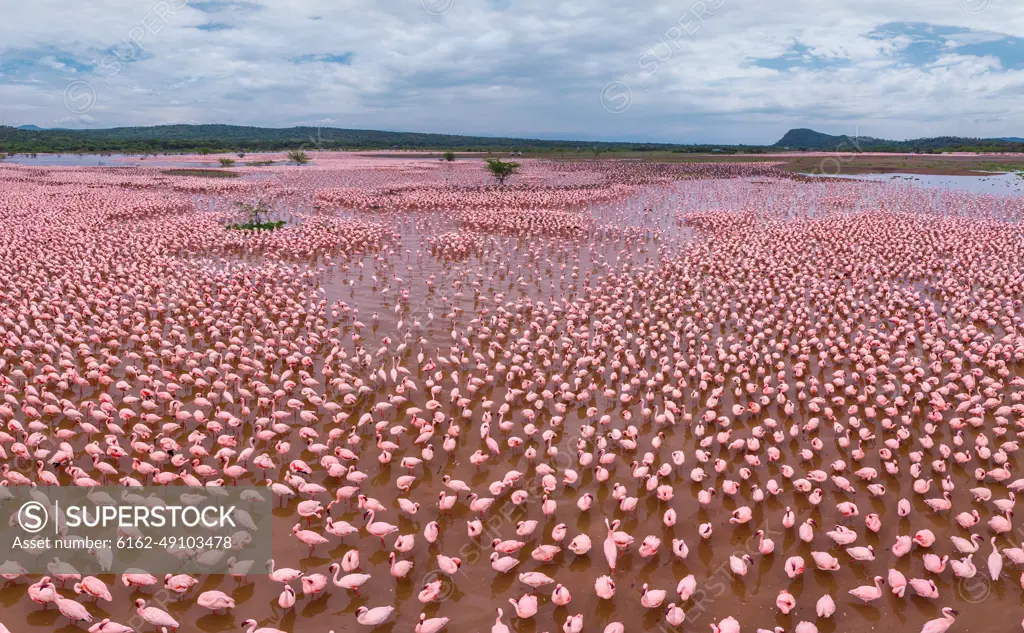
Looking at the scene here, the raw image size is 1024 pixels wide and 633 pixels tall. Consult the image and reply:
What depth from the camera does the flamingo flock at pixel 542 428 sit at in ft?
25.2

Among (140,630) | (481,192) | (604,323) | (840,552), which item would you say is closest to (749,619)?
(840,552)

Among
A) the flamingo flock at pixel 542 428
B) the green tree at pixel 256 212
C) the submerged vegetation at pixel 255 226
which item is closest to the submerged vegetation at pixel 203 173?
the green tree at pixel 256 212

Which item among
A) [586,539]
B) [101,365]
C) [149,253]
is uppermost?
[149,253]

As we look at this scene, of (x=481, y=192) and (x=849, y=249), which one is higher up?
(x=481, y=192)

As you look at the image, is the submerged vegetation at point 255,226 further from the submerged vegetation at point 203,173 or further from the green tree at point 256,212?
the submerged vegetation at point 203,173

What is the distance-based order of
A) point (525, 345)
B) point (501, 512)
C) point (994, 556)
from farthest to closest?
point (525, 345) < point (501, 512) < point (994, 556)

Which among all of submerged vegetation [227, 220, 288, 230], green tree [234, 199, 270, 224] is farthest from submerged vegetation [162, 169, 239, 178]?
submerged vegetation [227, 220, 288, 230]

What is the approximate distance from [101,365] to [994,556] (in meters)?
17.3

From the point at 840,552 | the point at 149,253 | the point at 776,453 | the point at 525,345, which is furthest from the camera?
the point at 149,253

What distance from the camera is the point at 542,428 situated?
11.9m

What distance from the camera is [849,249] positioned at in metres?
25.7

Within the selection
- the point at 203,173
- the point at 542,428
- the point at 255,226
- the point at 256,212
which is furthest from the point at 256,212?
the point at 203,173

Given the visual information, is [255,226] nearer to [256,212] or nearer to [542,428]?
[256,212]

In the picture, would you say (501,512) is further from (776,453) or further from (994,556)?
(994,556)
